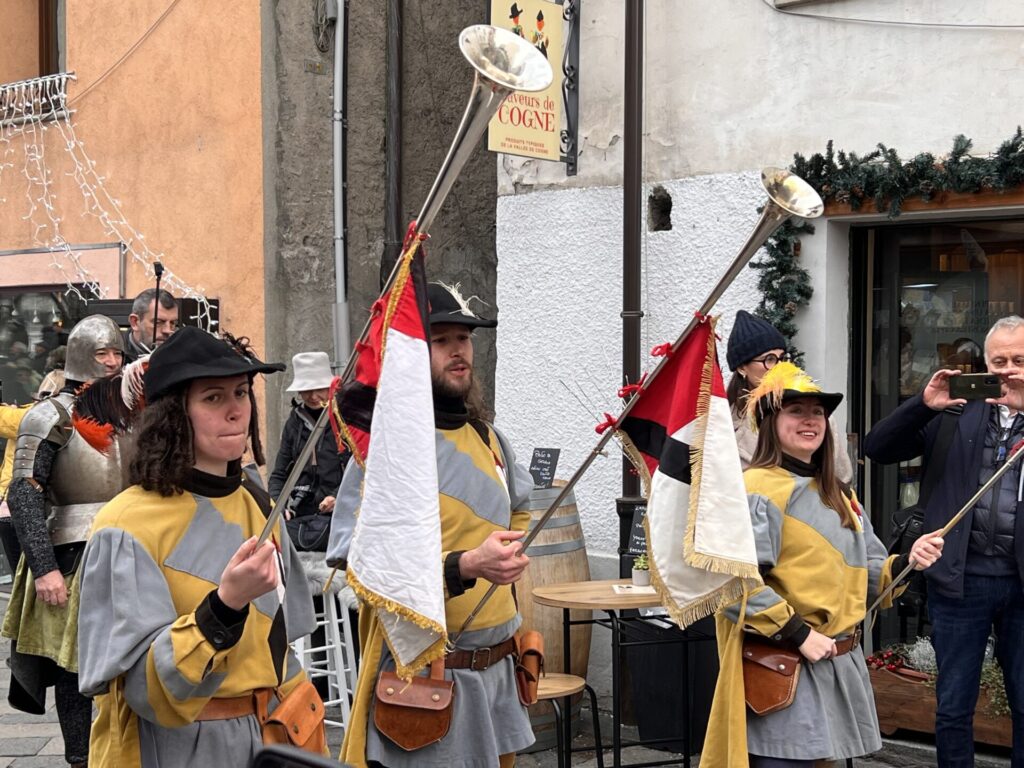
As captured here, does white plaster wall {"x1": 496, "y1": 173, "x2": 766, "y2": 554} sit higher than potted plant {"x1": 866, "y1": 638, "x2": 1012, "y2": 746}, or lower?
higher

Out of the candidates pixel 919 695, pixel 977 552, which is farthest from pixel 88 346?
pixel 919 695

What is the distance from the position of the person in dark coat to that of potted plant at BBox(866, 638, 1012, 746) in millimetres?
3017

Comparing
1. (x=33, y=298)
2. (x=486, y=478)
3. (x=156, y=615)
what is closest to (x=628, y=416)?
(x=486, y=478)

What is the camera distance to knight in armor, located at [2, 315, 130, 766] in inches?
210

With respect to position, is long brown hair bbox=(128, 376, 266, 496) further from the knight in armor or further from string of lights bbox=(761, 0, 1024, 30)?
string of lights bbox=(761, 0, 1024, 30)

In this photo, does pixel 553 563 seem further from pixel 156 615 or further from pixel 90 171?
pixel 90 171

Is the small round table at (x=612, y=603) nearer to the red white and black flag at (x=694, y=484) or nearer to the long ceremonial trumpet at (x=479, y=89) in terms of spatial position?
the red white and black flag at (x=694, y=484)

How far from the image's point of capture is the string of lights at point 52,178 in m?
10.8

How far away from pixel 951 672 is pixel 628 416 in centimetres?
218

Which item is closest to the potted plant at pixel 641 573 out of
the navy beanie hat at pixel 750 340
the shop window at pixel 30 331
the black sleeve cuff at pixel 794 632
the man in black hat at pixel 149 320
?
the navy beanie hat at pixel 750 340

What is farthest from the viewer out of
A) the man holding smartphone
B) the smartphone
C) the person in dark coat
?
the person in dark coat

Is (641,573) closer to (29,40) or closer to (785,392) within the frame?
(785,392)

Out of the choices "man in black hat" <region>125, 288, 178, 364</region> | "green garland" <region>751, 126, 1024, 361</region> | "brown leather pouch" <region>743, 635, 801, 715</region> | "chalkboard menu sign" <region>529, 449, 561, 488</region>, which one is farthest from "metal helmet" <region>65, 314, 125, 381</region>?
"green garland" <region>751, 126, 1024, 361</region>

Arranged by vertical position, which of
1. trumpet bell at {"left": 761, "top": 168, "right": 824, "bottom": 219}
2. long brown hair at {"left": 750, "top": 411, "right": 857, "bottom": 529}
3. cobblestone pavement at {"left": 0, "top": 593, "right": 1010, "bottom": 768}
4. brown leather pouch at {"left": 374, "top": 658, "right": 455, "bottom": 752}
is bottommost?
cobblestone pavement at {"left": 0, "top": 593, "right": 1010, "bottom": 768}
